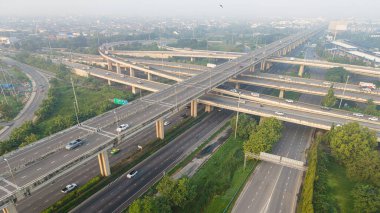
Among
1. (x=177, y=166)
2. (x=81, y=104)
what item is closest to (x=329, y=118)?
(x=177, y=166)

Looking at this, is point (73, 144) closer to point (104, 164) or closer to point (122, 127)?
point (104, 164)

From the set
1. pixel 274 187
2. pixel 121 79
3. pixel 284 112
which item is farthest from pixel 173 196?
pixel 121 79

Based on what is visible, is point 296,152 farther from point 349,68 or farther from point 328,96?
point 349,68

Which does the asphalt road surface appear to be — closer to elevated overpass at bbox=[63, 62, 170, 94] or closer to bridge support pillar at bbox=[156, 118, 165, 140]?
bridge support pillar at bbox=[156, 118, 165, 140]

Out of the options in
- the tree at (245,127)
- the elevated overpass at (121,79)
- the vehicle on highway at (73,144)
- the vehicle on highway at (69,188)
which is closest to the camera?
the vehicle on highway at (69,188)

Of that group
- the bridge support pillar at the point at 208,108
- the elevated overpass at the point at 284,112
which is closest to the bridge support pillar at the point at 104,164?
the elevated overpass at the point at 284,112

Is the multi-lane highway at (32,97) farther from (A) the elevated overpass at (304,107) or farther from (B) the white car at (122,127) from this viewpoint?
(A) the elevated overpass at (304,107)

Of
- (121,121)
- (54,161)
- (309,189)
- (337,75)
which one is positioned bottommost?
(309,189)
